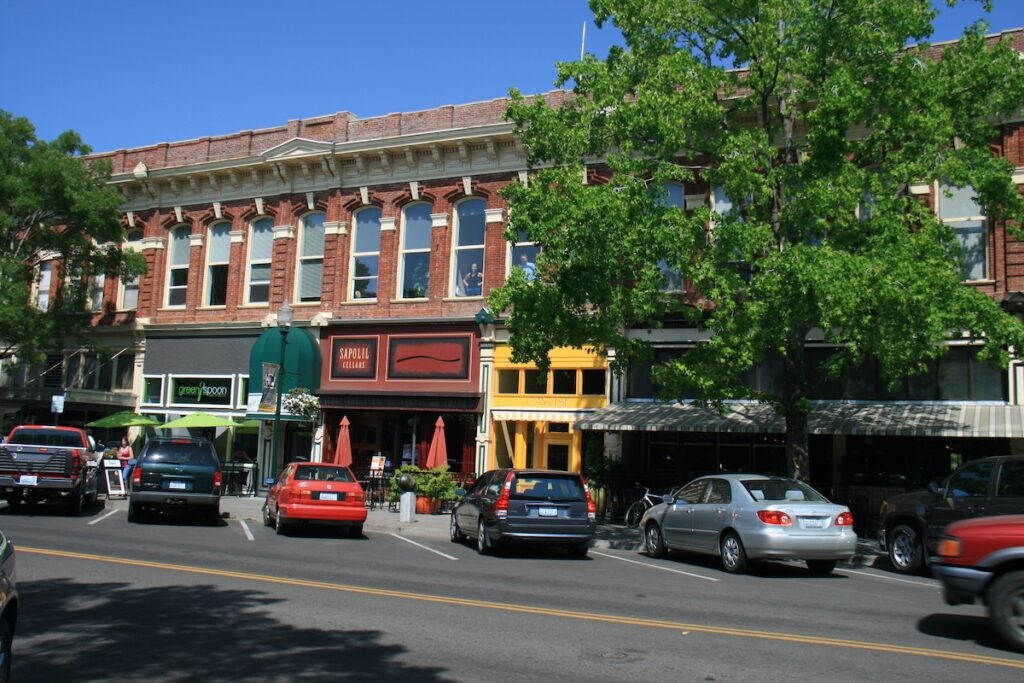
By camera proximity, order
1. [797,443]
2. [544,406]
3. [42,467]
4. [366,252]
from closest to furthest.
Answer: [797,443], [42,467], [544,406], [366,252]

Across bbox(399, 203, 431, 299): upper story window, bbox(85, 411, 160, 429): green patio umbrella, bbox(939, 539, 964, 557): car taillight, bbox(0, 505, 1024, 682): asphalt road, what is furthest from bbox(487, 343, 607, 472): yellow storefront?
bbox(939, 539, 964, 557): car taillight

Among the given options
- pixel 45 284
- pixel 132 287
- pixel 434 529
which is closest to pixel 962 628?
pixel 434 529

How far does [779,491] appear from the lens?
13508 millimetres

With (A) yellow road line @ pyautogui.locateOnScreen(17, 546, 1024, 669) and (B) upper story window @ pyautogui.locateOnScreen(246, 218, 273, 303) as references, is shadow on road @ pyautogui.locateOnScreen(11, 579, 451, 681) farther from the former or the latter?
(B) upper story window @ pyautogui.locateOnScreen(246, 218, 273, 303)

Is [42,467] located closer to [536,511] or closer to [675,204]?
[536,511]

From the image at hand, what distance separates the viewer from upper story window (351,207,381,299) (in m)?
28.1

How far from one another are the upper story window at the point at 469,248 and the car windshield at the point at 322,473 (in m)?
9.66

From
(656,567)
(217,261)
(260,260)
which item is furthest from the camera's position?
(217,261)

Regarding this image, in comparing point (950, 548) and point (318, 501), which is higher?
point (950, 548)

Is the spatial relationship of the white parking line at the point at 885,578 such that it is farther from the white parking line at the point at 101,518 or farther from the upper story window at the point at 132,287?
the upper story window at the point at 132,287

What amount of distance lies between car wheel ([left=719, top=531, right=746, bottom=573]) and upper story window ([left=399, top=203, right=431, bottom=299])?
15.3 metres

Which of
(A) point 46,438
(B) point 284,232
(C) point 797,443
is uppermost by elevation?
(B) point 284,232

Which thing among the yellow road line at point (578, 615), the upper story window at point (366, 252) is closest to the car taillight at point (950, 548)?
the yellow road line at point (578, 615)

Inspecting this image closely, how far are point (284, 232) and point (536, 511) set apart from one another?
17783mm
